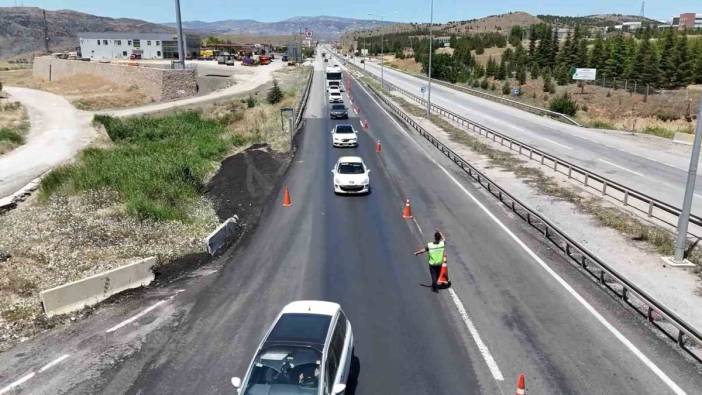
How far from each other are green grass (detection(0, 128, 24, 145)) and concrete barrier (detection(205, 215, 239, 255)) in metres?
32.0

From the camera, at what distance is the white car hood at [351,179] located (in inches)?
964

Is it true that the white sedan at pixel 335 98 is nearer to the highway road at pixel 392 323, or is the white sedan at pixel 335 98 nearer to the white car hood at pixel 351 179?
the white car hood at pixel 351 179

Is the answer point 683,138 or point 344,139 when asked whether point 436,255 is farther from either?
point 683,138

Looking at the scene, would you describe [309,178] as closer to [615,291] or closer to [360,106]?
A: [615,291]

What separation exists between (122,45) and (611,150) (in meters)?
138

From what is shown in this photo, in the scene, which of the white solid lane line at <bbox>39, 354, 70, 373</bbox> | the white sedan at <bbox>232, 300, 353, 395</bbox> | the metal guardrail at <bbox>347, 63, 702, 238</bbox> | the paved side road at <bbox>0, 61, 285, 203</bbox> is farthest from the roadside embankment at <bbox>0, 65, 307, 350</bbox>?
the metal guardrail at <bbox>347, 63, 702, 238</bbox>

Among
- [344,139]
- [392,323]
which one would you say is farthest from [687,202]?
[344,139]

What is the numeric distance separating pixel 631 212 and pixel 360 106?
145ft

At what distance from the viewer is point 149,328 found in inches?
507

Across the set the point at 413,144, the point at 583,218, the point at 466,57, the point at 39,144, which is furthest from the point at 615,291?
the point at 466,57

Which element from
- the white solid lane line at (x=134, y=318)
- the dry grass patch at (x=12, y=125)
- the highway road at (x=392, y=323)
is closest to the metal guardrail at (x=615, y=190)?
the highway road at (x=392, y=323)

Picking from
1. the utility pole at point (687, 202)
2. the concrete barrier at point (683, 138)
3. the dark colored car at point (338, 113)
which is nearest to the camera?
the utility pole at point (687, 202)

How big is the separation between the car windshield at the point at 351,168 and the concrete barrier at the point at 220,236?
6.35 meters

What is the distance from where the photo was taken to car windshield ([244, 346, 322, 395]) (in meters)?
8.28
